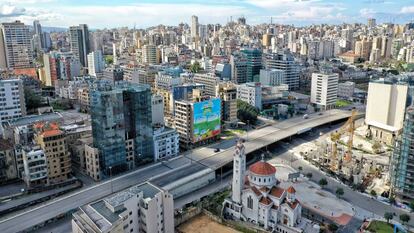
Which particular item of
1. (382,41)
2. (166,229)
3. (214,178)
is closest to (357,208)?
(214,178)

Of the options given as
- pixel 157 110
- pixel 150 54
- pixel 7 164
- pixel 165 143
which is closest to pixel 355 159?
pixel 165 143

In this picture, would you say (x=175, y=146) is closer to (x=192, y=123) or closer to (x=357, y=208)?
(x=192, y=123)

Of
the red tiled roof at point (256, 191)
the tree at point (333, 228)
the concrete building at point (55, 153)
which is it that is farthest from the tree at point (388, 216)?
the concrete building at point (55, 153)

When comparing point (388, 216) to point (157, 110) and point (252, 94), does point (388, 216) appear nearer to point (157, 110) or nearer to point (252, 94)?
point (157, 110)

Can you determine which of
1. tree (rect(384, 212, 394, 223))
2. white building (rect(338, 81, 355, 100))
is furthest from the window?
white building (rect(338, 81, 355, 100))

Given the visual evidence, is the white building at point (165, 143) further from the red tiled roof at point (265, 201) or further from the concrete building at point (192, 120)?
the red tiled roof at point (265, 201)

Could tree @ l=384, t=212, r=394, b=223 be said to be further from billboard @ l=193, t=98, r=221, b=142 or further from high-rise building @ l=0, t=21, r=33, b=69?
high-rise building @ l=0, t=21, r=33, b=69
